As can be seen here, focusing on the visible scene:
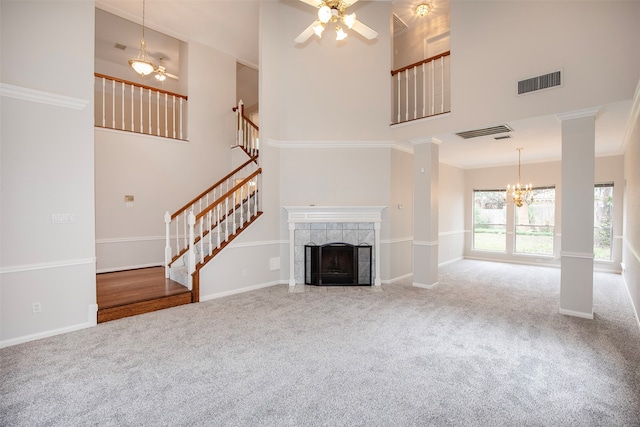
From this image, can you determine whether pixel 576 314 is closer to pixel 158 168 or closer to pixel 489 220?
pixel 489 220

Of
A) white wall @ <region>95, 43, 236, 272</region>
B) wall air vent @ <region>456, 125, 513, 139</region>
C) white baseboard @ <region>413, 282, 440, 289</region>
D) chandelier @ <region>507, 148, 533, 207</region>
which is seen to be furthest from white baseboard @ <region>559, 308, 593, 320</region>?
white wall @ <region>95, 43, 236, 272</region>

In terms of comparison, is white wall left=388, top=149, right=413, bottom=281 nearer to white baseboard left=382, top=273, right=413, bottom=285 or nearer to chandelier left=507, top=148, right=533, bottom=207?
white baseboard left=382, top=273, right=413, bottom=285

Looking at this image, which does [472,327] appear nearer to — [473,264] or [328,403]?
[328,403]

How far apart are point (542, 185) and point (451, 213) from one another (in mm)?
2382

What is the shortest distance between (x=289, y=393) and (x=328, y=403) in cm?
33

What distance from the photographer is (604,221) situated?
23.6 feet

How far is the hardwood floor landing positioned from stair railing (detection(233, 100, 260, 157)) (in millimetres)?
3652

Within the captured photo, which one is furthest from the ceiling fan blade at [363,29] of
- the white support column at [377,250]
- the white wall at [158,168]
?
the white wall at [158,168]

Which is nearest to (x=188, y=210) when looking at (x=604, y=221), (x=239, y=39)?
(x=239, y=39)

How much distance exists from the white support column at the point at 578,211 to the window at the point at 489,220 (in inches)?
195

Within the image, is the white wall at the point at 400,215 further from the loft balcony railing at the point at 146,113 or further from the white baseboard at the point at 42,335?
the loft balcony railing at the point at 146,113

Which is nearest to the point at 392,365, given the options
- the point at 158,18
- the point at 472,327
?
the point at 472,327

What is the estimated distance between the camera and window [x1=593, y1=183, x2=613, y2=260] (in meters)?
7.11

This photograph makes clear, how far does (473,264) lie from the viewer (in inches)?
322
